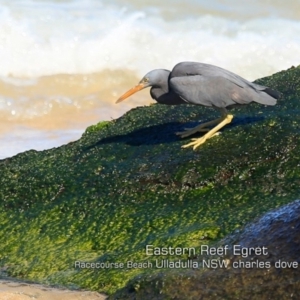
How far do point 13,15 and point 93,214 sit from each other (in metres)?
15.4

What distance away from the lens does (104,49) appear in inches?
750

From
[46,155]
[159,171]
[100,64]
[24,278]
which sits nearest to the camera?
[24,278]

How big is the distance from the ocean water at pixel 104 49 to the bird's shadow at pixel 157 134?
4.95m

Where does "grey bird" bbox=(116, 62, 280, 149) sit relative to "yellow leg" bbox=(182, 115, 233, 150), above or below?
above

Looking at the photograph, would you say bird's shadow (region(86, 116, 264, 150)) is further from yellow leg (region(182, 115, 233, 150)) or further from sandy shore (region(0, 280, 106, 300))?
sandy shore (region(0, 280, 106, 300))

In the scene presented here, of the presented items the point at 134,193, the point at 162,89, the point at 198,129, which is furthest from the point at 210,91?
the point at 134,193

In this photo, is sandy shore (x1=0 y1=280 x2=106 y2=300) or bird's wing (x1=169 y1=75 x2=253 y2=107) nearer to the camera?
sandy shore (x1=0 y1=280 x2=106 y2=300)

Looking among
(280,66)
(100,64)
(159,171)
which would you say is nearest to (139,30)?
(100,64)

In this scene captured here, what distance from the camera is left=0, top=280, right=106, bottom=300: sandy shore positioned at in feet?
15.4

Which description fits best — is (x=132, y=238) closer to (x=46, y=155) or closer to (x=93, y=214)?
(x=93, y=214)

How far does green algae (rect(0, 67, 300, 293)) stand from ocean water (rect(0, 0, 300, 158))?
5.45 meters

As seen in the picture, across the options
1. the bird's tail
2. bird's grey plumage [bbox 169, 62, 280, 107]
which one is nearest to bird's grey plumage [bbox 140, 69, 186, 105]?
bird's grey plumage [bbox 169, 62, 280, 107]

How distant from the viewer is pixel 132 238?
222 inches

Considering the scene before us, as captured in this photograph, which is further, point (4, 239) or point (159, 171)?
point (159, 171)
